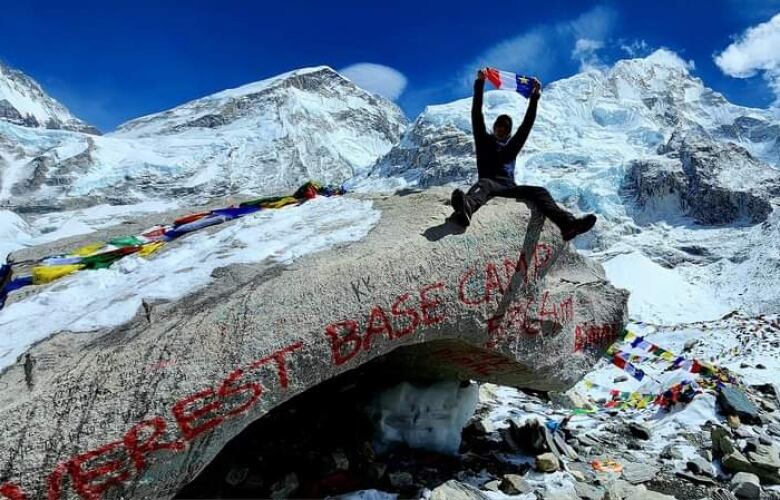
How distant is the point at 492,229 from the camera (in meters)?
5.66

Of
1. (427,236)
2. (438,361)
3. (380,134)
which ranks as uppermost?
(380,134)

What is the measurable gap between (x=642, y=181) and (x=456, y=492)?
9064cm

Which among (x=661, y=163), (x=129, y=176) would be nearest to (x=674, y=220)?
(x=661, y=163)

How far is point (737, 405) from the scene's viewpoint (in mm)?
8344

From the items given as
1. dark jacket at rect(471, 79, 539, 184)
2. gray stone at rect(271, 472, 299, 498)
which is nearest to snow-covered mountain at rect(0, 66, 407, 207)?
dark jacket at rect(471, 79, 539, 184)

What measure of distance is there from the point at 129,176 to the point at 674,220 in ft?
335

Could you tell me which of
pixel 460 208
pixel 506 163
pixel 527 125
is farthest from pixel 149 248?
pixel 527 125

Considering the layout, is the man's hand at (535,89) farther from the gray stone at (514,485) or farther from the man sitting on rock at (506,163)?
the gray stone at (514,485)

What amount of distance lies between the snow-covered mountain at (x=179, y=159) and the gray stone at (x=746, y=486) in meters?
89.1

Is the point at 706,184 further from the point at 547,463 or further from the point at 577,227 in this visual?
the point at 547,463

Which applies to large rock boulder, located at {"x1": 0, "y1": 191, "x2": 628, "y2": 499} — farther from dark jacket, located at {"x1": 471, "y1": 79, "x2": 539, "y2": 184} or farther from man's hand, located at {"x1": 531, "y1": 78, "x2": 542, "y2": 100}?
man's hand, located at {"x1": 531, "y1": 78, "x2": 542, "y2": 100}

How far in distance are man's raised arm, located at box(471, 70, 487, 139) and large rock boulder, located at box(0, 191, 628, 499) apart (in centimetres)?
86

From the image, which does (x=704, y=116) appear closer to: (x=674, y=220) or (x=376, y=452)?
(x=674, y=220)

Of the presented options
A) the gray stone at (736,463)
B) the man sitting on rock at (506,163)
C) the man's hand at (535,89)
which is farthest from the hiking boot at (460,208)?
the gray stone at (736,463)
